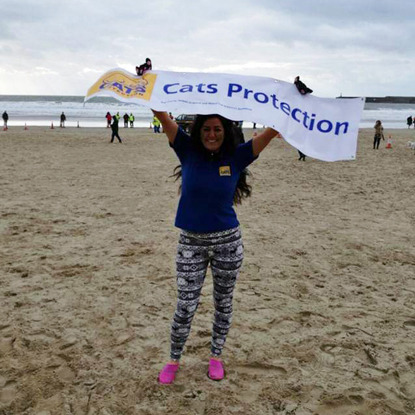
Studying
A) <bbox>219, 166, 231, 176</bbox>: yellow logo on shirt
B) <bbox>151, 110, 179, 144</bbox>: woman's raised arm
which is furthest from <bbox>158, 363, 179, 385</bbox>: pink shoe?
<bbox>151, 110, 179, 144</bbox>: woman's raised arm

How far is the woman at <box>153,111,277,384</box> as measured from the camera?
109 inches

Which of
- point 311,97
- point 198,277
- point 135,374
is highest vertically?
point 311,97

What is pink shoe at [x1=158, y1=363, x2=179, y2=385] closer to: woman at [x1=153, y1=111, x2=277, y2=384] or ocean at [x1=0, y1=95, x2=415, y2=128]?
woman at [x1=153, y1=111, x2=277, y2=384]

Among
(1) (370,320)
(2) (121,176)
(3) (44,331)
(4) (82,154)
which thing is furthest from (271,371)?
(4) (82,154)

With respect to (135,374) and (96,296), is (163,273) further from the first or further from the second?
(135,374)

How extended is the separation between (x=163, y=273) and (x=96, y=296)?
0.97 meters

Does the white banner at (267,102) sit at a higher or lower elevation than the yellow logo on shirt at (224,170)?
higher

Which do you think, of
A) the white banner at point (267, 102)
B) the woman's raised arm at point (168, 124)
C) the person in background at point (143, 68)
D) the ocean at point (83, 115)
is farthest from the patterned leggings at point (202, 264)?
the ocean at point (83, 115)

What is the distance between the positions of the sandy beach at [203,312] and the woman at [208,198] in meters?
0.83

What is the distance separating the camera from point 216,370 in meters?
3.23

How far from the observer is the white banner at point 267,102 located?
2.68m

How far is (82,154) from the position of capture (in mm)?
17016

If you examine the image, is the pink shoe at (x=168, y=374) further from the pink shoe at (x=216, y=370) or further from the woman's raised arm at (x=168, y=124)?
the woman's raised arm at (x=168, y=124)

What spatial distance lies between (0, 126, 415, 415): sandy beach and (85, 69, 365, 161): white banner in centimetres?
187
